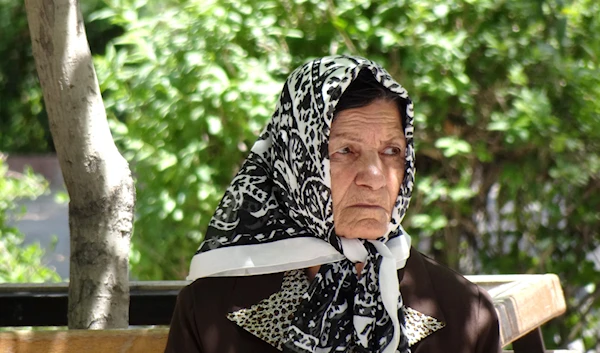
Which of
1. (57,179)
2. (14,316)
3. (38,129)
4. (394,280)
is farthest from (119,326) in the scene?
(57,179)

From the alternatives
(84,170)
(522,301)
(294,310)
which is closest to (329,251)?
(294,310)

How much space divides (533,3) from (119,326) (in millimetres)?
1741

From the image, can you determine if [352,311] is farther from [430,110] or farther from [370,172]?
[430,110]

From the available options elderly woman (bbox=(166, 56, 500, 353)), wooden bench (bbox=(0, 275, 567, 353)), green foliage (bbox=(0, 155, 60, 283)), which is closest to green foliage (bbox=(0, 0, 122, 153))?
green foliage (bbox=(0, 155, 60, 283))

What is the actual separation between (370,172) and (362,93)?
0.66 ft

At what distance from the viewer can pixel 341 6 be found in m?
3.96

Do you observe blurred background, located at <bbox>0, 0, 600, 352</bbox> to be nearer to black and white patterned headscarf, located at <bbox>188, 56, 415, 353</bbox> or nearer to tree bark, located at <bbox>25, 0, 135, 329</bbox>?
tree bark, located at <bbox>25, 0, 135, 329</bbox>

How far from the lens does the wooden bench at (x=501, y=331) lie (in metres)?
2.32

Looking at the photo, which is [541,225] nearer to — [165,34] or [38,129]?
[165,34]

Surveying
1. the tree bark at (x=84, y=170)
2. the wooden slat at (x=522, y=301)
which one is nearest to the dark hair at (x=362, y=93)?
the wooden slat at (x=522, y=301)

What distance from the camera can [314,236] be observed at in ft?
7.50

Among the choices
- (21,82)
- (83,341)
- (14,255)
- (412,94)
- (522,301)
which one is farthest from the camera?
(21,82)

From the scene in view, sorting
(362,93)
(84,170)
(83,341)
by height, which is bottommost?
(83,341)

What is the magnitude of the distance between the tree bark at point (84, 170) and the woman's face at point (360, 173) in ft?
2.83
